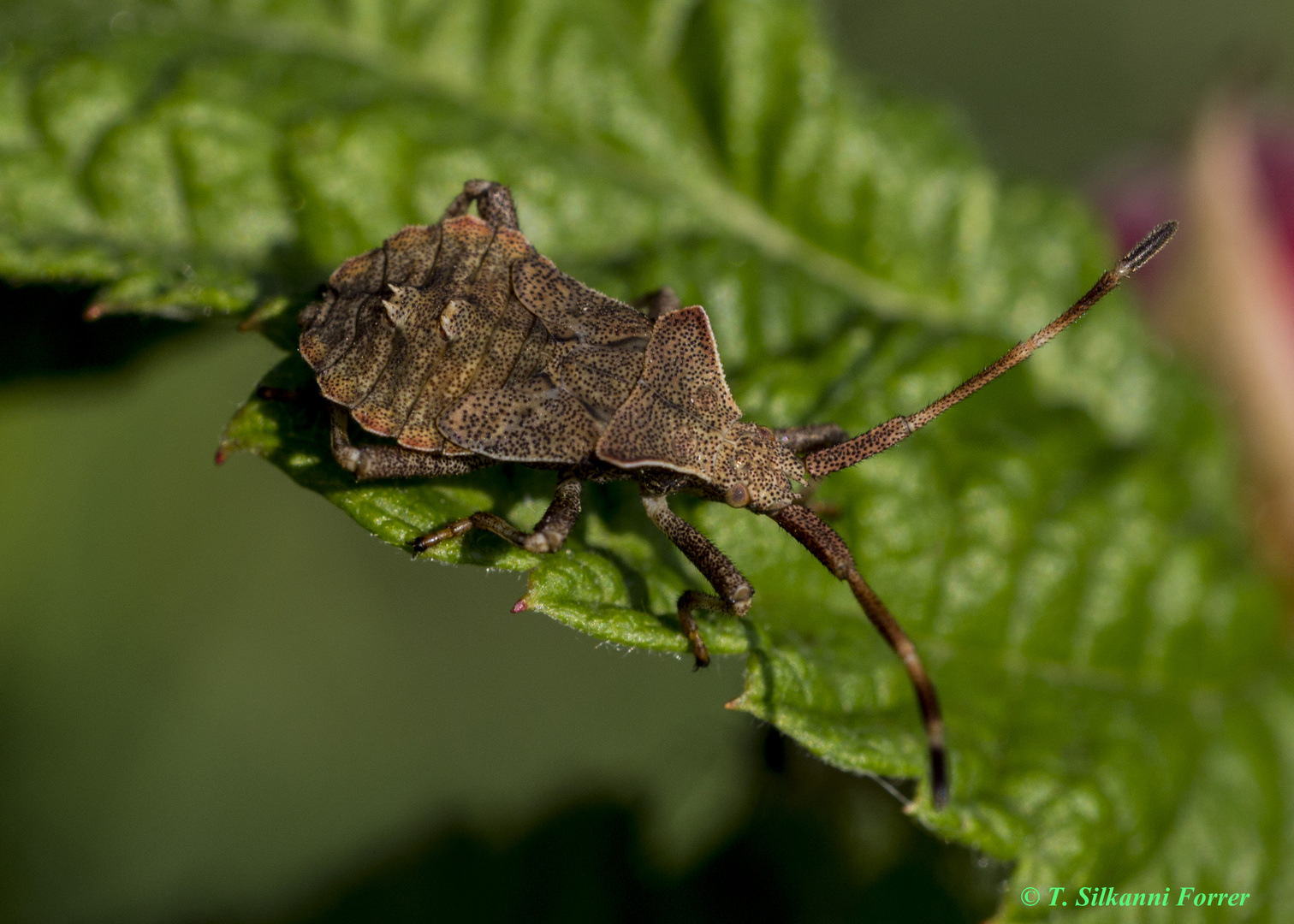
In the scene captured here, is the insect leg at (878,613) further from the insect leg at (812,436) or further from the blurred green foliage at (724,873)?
the blurred green foliage at (724,873)

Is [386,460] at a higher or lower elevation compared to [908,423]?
lower

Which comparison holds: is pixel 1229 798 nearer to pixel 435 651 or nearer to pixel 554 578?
pixel 554 578

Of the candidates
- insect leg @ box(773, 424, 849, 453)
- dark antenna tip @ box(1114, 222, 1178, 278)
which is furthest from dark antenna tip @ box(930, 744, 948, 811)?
dark antenna tip @ box(1114, 222, 1178, 278)

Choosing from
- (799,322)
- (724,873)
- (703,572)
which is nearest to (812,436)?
(799,322)

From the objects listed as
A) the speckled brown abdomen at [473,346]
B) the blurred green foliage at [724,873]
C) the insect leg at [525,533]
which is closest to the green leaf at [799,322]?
the insect leg at [525,533]

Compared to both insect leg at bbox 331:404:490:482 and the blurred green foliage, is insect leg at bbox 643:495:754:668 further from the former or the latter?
the blurred green foliage

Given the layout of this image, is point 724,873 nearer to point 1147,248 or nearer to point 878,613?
point 878,613
